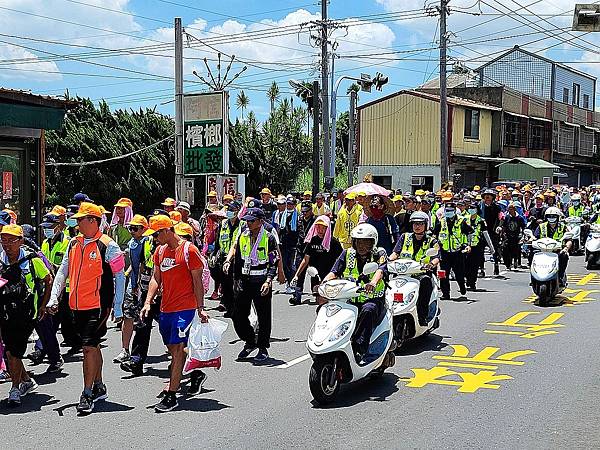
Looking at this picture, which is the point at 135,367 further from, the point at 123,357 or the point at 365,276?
the point at 365,276

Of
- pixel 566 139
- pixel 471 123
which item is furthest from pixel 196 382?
pixel 566 139

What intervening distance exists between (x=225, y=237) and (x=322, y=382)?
5645mm

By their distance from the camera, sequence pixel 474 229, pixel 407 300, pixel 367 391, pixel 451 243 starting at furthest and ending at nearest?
1. pixel 474 229
2. pixel 451 243
3. pixel 407 300
4. pixel 367 391

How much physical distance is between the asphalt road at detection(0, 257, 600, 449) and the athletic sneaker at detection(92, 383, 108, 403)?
9cm

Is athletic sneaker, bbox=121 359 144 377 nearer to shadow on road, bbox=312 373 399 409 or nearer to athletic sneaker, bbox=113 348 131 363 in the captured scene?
athletic sneaker, bbox=113 348 131 363

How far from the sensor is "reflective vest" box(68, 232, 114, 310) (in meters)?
7.23

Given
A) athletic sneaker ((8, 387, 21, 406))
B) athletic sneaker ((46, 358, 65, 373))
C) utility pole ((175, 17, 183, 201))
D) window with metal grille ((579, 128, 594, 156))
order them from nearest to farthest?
1. athletic sneaker ((8, 387, 21, 406))
2. athletic sneaker ((46, 358, 65, 373))
3. utility pole ((175, 17, 183, 201))
4. window with metal grille ((579, 128, 594, 156))

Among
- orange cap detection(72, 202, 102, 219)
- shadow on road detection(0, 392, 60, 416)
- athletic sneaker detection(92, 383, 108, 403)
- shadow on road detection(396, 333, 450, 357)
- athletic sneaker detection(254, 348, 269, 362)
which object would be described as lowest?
shadow on road detection(396, 333, 450, 357)

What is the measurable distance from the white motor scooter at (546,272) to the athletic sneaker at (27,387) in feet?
29.3

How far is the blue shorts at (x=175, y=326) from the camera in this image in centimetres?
741

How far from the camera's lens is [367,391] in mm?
8070

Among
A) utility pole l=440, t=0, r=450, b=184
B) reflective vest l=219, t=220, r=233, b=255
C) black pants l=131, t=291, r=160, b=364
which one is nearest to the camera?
black pants l=131, t=291, r=160, b=364

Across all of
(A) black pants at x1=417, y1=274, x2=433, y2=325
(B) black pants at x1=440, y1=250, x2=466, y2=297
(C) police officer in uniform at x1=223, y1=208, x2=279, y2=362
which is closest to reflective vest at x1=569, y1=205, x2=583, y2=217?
(B) black pants at x1=440, y1=250, x2=466, y2=297

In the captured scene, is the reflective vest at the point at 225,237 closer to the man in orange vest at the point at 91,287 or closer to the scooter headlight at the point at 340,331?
the man in orange vest at the point at 91,287
